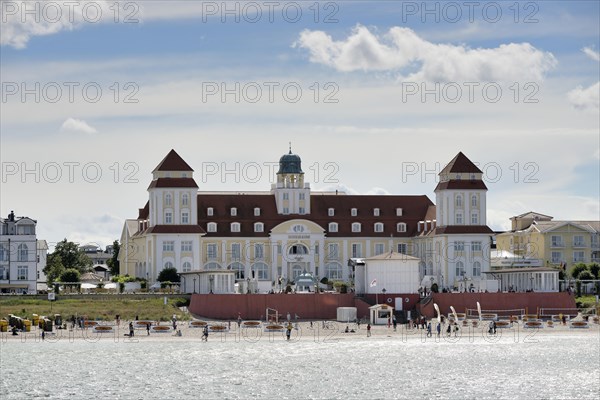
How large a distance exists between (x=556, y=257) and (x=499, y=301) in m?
30.3

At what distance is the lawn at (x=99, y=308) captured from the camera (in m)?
109

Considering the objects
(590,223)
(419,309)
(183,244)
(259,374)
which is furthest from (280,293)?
(590,223)

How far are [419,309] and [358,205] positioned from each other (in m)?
32.2

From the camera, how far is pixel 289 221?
138375mm

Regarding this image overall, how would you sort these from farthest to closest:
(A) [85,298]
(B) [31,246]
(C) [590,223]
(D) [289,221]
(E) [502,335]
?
(C) [590,223] → (D) [289,221] → (B) [31,246] → (A) [85,298] → (E) [502,335]

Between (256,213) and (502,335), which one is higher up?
(256,213)

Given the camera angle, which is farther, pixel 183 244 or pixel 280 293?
pixel 183 244

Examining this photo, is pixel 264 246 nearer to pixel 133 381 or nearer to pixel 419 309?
pixel 419 309

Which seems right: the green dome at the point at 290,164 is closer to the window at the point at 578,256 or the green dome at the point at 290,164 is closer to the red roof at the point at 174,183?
the red roof at the point at 174,183

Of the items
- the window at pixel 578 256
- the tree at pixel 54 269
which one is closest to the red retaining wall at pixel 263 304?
the tree at pixel 54 269

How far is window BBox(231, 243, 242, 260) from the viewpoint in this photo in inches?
5463

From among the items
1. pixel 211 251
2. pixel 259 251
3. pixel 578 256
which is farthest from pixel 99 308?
pixel 578 256

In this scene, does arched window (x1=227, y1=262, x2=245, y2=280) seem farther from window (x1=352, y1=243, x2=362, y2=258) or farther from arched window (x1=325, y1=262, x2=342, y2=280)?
window (x1=352, y1=243, x2=362, y2=258)

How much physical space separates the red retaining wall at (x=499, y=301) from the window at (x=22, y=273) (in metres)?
33.8
